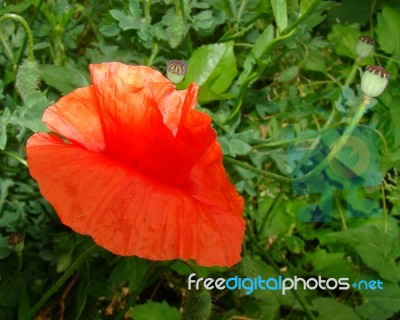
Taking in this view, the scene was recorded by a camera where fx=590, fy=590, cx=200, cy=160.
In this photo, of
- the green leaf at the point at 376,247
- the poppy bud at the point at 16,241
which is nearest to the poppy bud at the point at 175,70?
the poppy bud at the point at 16,241

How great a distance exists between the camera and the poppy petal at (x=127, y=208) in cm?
58

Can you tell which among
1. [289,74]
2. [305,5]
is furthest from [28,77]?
[289,74]

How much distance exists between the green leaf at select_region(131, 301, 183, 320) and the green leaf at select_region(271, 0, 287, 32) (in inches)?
20.5

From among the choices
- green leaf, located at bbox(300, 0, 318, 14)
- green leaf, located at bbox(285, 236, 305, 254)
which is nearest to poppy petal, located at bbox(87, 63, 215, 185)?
green leaf, located at bbox(300, 0, 318, 14)

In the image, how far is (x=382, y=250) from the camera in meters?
1.14

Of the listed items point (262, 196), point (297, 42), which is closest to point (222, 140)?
point (262, 196)

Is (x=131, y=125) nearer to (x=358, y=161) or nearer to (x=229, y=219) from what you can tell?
(x=229, y=219)

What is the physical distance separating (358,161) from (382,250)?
0.67ft

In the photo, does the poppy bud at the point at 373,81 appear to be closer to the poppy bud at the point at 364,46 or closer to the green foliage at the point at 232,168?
the green foliage at the point at 232,168

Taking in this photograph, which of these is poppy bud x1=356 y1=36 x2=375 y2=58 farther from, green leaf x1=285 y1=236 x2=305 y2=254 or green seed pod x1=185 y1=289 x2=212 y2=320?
green seed pod x1=185 y1=289 x2=212 y2=320

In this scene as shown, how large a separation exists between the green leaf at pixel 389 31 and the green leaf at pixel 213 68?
0.50 m

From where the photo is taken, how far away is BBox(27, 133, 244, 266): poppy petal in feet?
1.90

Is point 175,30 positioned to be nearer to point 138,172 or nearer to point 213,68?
point 213,68

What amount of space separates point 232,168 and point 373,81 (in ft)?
1.23
